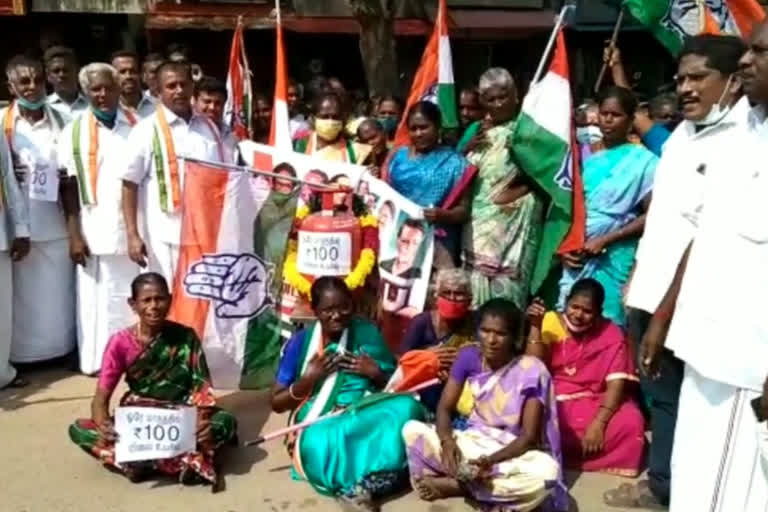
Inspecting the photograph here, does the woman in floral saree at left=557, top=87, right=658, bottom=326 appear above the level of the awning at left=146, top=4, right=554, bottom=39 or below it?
below

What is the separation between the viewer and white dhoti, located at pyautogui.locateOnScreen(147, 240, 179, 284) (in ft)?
15.8

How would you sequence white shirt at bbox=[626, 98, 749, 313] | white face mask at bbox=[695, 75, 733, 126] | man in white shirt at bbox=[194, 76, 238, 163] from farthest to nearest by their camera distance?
man in white shirt at bbox=[194, 76, 238, 163] < white face mask at bbox=[695, 75, 733, 126] < white shirt at bbox=[626, 98, 749, 313]

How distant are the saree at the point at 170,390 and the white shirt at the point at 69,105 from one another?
5.93 ft

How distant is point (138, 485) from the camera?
382 cm

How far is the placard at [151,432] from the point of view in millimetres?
3705

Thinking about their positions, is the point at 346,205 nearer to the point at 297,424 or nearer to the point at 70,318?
the point at 297,424

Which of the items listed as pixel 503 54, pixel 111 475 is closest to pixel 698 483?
pixel 111 475

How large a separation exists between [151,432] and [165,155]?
160cm

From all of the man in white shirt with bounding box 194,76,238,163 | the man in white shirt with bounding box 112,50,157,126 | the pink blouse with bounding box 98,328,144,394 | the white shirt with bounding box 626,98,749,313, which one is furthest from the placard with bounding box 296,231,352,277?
the white shirt with bounding box 626,98,749,313

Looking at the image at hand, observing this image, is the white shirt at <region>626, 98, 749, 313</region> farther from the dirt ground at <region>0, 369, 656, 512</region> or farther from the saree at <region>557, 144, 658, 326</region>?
the dirt ground at <region>0, 369, 656, 512</region>

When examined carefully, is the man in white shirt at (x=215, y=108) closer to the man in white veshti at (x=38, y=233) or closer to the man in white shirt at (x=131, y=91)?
the man in white shirt at (x=131, y=91)

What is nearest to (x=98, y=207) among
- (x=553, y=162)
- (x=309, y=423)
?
(x=309, y=423)

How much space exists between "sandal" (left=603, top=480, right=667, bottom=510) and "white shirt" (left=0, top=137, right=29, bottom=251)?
327 cm

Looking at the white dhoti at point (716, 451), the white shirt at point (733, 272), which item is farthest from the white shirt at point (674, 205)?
the white dhoti at point (716, 451)
